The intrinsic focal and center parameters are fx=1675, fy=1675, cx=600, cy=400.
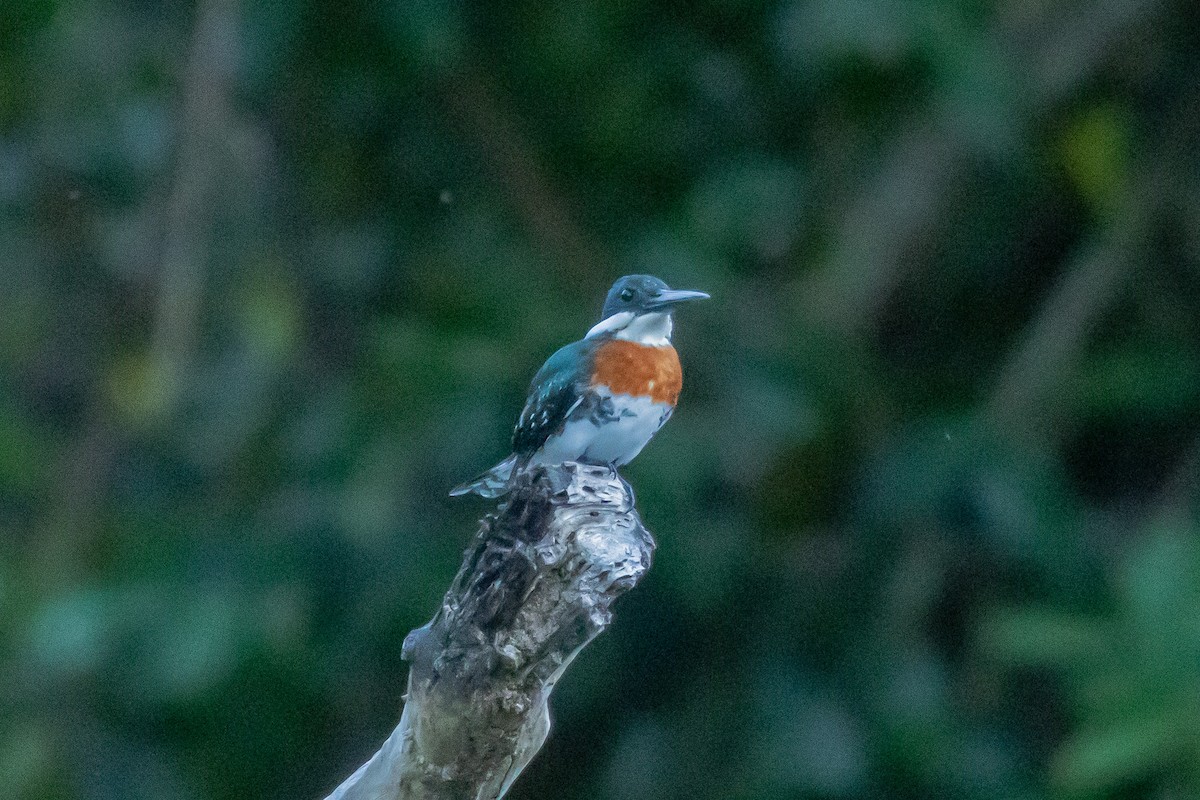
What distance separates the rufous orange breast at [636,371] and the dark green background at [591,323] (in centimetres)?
168

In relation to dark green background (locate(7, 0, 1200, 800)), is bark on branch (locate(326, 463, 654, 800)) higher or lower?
lower

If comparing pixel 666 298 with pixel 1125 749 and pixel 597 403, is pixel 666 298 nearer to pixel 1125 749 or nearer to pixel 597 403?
pixel 597 403

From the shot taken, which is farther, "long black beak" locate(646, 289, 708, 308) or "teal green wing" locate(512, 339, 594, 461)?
"long black beak" locate(646, 289, 708, 308)

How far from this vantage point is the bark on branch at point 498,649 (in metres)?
2.44

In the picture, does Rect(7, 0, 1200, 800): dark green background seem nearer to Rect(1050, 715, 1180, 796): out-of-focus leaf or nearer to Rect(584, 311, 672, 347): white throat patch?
Rect(1050, 715, 1180, 796): out-of-focus leaf

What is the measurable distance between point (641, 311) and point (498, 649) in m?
1.76

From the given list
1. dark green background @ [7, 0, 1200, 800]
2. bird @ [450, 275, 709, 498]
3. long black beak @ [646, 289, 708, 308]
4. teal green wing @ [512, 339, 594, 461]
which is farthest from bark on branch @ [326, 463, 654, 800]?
dark green background @ [7, 0, 1200, 800]

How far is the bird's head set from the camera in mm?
4047

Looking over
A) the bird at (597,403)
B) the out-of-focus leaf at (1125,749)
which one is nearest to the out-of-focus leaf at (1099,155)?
the out-of-focus leaf at (1125,749)

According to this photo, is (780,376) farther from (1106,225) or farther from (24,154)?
(24,154)

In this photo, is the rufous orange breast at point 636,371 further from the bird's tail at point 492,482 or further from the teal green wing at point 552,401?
the bird's tail at point 492,482

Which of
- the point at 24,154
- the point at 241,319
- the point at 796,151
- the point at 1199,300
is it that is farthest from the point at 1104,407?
the point at 24,154

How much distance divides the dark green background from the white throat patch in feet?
4.99

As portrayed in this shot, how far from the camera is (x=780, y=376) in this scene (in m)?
5.98
